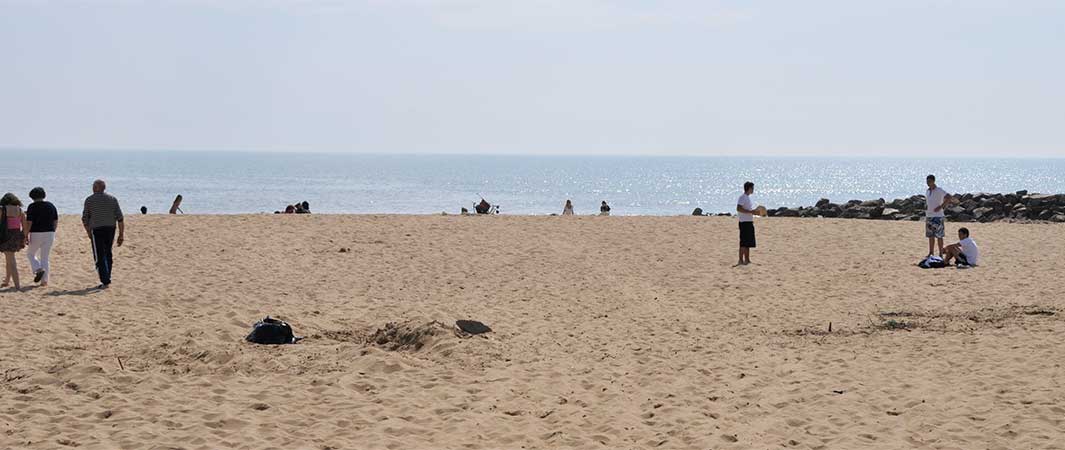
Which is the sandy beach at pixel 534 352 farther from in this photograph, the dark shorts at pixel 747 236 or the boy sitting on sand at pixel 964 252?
the boy sitting on sand at pixel 964 252

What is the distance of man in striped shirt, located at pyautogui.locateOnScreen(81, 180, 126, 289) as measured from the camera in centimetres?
1418

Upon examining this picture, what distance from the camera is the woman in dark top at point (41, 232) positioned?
47.1 ft

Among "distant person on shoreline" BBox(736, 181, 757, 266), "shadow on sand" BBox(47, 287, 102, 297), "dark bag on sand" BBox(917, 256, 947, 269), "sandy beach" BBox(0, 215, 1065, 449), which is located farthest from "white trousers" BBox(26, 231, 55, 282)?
"dark bag on sand" BBox(917, 256, 947, 269)

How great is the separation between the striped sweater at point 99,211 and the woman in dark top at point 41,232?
557mm

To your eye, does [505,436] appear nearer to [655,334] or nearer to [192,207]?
[655,334]

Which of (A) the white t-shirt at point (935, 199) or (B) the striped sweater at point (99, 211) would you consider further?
(A) the white t-shirt at point (935, 199)

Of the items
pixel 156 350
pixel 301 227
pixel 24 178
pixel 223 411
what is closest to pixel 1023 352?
pixel 223 411

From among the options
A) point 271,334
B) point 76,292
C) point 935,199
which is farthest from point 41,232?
point 935,199

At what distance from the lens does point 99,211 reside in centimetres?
1420

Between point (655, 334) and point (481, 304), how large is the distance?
9.95 feet

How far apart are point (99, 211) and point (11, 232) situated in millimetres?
1246

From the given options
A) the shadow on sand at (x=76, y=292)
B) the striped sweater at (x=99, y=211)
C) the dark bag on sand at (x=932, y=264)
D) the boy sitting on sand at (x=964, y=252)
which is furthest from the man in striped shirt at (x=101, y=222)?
the boy sitting on sand at (x=964, y=252)

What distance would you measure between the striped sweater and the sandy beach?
38.1 inches

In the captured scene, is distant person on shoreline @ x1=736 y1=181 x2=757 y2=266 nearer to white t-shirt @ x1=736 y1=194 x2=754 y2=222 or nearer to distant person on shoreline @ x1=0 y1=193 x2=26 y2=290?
white t-shirt @ x1=736 y1=194 x2=754 y2=222
